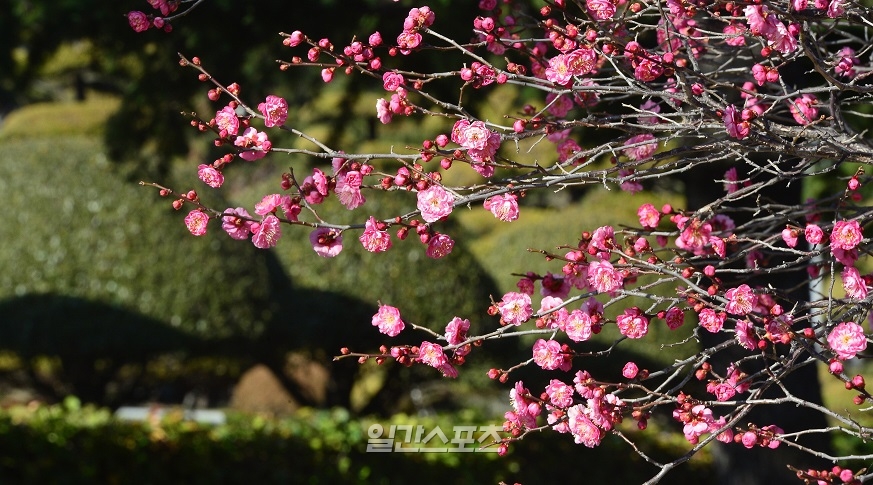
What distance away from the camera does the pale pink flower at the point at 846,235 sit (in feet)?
7.38

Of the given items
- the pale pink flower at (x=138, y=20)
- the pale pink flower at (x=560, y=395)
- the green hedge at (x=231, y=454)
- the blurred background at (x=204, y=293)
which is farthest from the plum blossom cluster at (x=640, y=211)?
the green hedge at (x=231, y=454)

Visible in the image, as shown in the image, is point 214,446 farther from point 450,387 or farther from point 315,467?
point 450,387

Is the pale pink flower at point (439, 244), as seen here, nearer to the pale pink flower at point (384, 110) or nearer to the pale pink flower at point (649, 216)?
the pale pink flower at point (384, 110)

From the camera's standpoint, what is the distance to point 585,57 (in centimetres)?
246

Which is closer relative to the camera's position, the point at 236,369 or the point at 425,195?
the point at 425,195

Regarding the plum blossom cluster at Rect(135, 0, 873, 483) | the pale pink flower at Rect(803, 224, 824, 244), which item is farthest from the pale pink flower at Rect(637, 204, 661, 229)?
the pale pink flower at Rect(803, 224, 824, 244)

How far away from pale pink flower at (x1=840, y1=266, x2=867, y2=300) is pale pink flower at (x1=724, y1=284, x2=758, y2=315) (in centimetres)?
25

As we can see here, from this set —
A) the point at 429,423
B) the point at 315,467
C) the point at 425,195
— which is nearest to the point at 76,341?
the point at 315,467

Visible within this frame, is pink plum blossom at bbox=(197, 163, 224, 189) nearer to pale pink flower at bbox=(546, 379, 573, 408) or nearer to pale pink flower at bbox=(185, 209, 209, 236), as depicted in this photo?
pale pink flower at bbox=(185, 209, 209, 236)

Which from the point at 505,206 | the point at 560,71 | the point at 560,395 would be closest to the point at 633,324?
the point at 560,395

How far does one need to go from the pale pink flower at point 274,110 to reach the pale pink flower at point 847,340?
1360 mm

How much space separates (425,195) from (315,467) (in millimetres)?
4671

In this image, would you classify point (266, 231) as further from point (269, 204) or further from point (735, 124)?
point (735, 124)

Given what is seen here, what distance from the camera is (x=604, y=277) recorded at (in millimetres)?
2471
